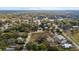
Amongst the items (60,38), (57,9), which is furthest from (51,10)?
(60,38)

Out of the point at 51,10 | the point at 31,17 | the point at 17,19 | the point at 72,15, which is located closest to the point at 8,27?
the point at 17,19

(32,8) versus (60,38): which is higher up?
(32,8)

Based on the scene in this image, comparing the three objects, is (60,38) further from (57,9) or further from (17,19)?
(17,19)

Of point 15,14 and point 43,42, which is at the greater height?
point 15,14

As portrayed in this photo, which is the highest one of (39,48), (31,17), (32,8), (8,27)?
(32,8)
